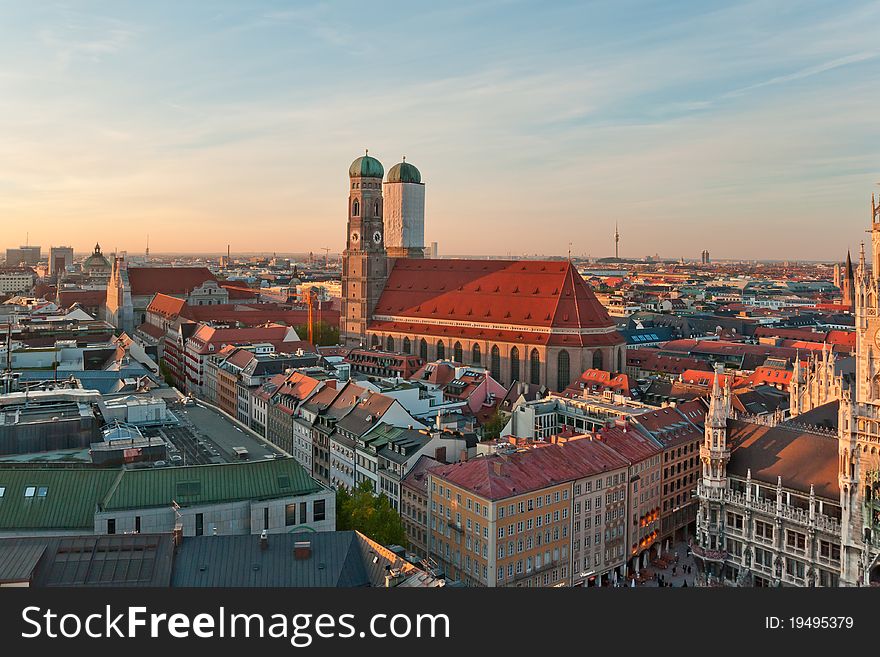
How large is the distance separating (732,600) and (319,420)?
64.3 m

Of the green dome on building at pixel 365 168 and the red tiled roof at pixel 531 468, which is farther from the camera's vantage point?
the green dome on building at pixel 365 168

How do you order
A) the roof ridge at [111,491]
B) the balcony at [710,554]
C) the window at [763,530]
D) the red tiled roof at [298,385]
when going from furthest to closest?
the red tiled roof at [298,385]
the balcony at [710,554]
the window at [763,530]
the roof ridge at [111,491]

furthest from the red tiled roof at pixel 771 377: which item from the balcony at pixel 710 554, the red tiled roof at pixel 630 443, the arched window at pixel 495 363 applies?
the balcony at pixel 710 554

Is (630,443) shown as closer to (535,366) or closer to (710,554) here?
(710,554)

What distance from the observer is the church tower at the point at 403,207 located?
187 m

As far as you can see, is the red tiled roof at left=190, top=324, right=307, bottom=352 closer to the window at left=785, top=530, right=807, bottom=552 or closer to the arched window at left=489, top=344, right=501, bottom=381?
the arched window at left=489, top=344, right=501, bottom=381

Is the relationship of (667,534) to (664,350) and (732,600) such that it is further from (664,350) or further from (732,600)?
(664,350)

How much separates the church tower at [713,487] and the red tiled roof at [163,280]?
151507mm

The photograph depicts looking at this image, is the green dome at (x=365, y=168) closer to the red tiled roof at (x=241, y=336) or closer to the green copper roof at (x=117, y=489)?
the red tiled roof at (x=241, y=336)

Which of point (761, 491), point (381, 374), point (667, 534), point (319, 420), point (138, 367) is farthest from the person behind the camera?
point (381, 374)

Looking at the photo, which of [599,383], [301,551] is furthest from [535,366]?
[301,551]

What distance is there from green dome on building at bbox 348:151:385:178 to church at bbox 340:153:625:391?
0.57 feet

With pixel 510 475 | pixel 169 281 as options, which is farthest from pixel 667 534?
pixel 169 281

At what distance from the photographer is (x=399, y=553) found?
142 ft
